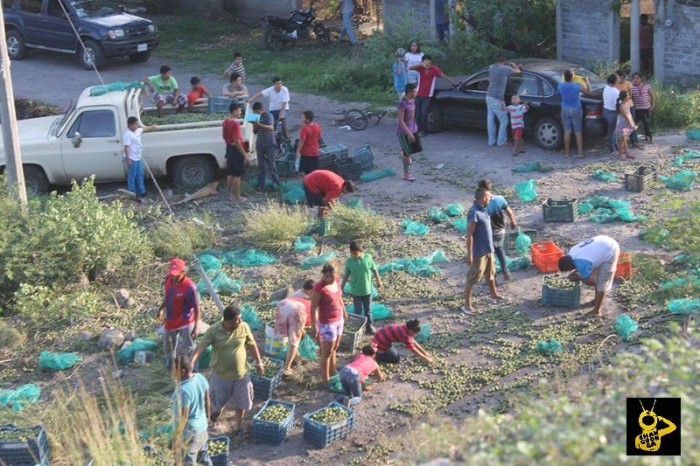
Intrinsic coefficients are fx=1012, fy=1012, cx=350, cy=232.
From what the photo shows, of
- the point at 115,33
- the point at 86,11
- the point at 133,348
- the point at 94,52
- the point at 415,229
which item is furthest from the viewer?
the point at 86,11

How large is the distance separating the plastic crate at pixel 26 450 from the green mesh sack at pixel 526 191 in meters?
8.15

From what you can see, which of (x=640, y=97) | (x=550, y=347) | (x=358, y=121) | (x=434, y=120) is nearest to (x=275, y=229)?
(x=550, y=347)

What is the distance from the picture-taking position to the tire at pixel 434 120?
60.6 feet

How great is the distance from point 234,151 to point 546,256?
523 cm

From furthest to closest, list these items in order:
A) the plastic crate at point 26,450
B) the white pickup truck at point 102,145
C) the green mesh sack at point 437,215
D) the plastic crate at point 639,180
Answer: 1. the white pickup truck at point 102,145
2. the plastic crate at point 639,180
3. the green mesh sack at point 437,215
4. the plastic crate at point 26,450

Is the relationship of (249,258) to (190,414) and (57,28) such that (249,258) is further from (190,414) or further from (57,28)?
(57,28)

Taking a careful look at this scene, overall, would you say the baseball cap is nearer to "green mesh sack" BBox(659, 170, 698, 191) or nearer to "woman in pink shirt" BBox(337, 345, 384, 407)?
"woman in pink shirt" BBox(337, 345, 384, 407)

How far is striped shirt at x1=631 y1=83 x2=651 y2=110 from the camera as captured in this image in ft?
53.9

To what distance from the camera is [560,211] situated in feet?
46.1

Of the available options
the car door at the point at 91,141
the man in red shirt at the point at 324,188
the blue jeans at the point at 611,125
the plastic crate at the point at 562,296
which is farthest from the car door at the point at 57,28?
the plastic crate at the point at 562,296

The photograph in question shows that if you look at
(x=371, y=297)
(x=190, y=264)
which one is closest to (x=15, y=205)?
(x=190, y=264)

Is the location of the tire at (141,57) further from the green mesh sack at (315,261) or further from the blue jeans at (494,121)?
the green mesh sack at (315,261)

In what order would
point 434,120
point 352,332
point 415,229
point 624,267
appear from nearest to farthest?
1. point 352,332
2. point 624,267
3. point 415,229
4. point 434,120

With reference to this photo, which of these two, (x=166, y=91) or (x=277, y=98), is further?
(x=166, y=91)
